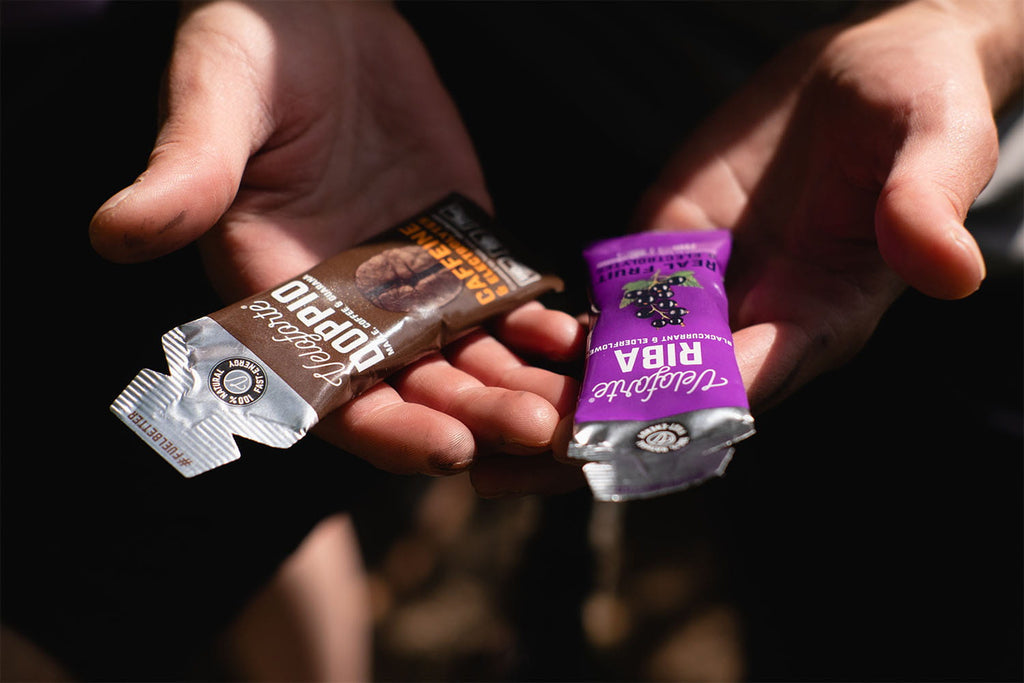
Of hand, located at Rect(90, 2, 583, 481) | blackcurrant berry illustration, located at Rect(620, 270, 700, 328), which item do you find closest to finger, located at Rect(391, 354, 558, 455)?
hand, located at Rect(90, 2, 583, 481)

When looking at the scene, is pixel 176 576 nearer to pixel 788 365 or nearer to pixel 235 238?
pixel 235 238

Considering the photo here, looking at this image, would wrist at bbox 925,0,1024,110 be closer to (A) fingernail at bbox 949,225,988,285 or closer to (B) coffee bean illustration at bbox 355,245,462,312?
(A) fingernail at bbox 949,225,988,285

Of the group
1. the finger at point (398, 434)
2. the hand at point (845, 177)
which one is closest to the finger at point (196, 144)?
the finger at point (398, 434)

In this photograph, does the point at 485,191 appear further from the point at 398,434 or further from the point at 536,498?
the point at 536,498

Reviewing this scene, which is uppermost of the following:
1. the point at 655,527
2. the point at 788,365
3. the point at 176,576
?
the point at 788,365

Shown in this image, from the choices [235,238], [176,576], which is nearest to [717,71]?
[235,238]

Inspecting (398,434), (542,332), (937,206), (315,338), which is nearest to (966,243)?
(937,206)

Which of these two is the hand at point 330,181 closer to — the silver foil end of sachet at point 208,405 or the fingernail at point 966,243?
the silver foil end of sachet at point 208,405
